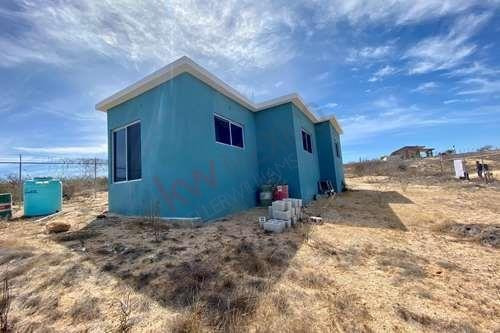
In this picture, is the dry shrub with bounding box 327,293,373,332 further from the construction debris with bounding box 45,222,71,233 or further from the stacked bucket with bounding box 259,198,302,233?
the construction debris with bounding box 45,222,71,233

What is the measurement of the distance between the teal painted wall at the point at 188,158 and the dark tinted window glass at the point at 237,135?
21cm

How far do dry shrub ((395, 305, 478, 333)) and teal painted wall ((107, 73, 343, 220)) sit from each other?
3.88 m

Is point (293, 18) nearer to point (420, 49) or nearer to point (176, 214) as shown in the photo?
point (420, 49)

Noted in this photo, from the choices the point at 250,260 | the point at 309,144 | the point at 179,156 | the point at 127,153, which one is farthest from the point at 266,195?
the point at 127,153

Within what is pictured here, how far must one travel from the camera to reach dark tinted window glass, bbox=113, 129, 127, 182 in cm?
575

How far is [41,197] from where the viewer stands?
5.75 m

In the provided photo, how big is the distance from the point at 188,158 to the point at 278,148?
3513mm

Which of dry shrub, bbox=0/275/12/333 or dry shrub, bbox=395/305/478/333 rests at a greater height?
dry shrub, bbox=0/275/12/333

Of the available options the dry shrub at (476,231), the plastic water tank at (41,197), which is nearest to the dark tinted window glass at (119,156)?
the plastic water tank at (41,197)

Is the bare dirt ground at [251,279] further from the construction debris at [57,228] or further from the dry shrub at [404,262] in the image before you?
the construction debris at [57,228]

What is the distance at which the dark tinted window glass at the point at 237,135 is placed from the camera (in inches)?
252

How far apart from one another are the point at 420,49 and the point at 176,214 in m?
8.81

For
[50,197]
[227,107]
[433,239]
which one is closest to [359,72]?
[227,107]

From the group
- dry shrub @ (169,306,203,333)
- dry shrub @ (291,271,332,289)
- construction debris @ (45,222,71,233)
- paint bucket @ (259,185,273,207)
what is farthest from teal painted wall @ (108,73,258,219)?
dry shrub @ (169,306,203,333)
